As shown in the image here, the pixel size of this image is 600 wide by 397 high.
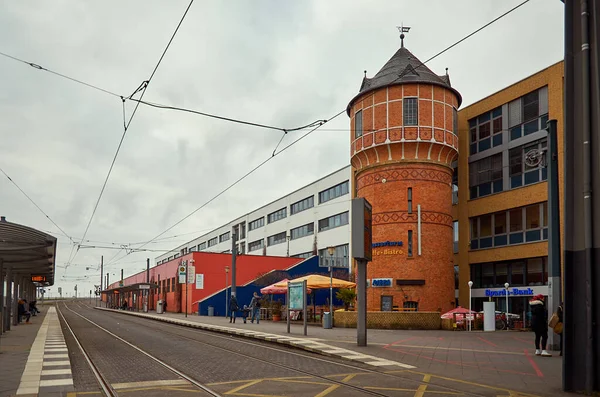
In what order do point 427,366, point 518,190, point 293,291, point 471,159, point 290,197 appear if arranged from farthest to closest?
point 290,197 → point 471,159 → point 518,190 → point 293,291 → point 427,366

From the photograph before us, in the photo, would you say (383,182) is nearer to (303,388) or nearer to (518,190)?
(518,190)

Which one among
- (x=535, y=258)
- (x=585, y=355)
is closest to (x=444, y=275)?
(x=535, y=258)

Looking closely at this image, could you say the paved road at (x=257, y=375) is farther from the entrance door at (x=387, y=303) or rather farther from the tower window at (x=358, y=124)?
the tower window at (x=358, y=124)

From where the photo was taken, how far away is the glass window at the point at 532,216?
34.4 meters

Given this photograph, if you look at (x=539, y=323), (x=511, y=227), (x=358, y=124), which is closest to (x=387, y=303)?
(x=511, y=227)

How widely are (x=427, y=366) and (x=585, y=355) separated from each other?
4.26 meters

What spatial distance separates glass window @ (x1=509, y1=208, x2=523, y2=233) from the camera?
35594 millimetres

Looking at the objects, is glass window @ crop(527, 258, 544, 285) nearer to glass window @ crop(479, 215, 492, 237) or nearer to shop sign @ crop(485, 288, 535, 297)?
shop sign @ crop(485, 288, 535, 297)

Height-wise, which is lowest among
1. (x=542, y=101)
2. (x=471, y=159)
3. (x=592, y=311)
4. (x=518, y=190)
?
(x=592, y=311)

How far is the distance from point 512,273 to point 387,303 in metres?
7.96

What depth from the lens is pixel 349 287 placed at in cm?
3322

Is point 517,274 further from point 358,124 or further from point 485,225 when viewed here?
point 358,124

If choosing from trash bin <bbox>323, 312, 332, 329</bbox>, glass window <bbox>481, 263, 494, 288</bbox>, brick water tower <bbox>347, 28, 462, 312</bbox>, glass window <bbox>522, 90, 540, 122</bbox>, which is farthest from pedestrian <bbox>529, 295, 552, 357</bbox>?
glass window <bbox>481, 263, 494, 288</bbox>

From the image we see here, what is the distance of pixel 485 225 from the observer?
38.5 m
